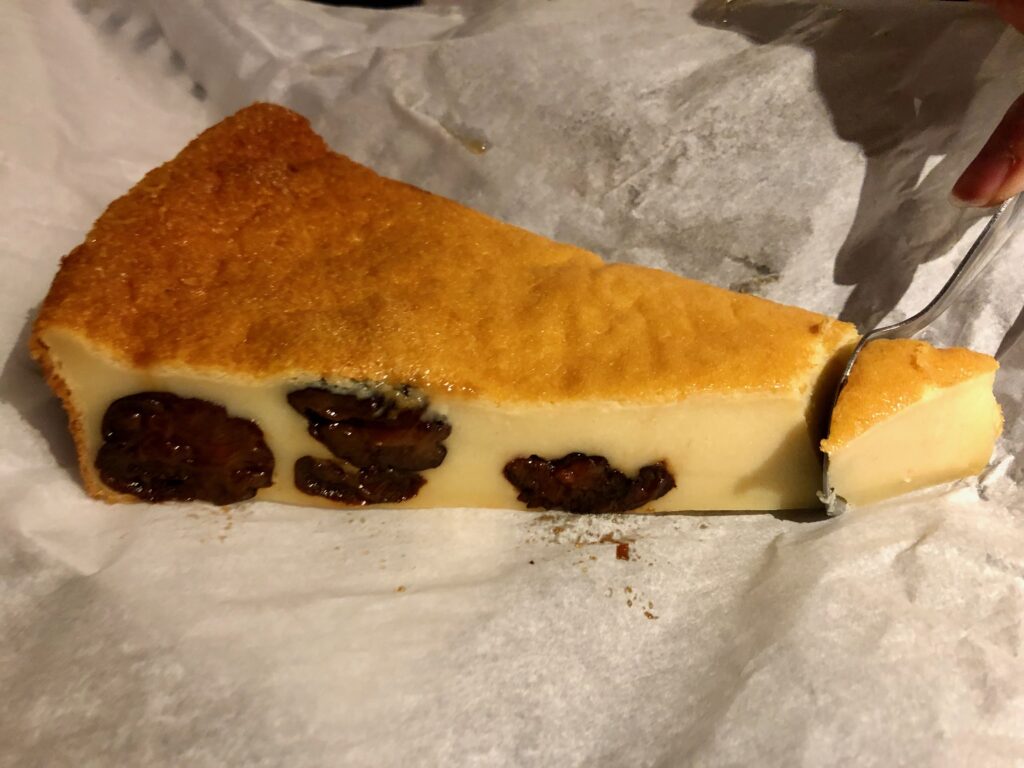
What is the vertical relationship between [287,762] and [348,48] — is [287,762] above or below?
below

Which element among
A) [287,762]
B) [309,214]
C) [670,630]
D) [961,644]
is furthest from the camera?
[309,214]

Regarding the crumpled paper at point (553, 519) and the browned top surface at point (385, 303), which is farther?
the browned top surface at point (385, 303)

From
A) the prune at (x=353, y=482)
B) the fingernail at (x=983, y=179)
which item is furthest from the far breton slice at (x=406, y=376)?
the fingernail at (x=983, y=179)

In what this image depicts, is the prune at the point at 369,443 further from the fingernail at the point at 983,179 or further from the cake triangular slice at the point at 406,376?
the fingernail at the point at 983,179

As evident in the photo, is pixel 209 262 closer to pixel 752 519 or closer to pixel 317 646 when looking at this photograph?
pixel 317 646

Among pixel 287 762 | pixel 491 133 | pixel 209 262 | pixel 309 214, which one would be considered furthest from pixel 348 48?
pixel 287 762

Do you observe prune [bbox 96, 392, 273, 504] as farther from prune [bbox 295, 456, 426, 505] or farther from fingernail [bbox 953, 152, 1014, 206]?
fingernail [bbox 953, 152, 1014, 206]
